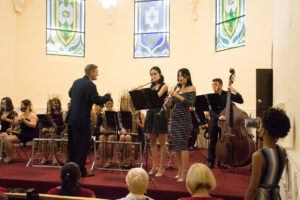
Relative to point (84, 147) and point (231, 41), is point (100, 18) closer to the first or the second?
point (231, 41)

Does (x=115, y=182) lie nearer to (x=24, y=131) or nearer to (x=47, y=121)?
(x=47, y=121)

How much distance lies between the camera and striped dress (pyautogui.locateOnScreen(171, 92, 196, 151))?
4.74 m

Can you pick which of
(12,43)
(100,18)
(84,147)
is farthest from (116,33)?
(84,147)

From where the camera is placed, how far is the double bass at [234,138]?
532 cm

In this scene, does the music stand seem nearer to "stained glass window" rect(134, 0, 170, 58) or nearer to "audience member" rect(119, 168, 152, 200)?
"audience member" rect(119, 168, 152, 200)

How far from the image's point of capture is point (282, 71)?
420 cm

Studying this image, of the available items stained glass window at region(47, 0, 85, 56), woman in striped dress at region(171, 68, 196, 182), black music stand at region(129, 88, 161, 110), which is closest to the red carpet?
woman in striped dress at region(171, 68, 196, 182)

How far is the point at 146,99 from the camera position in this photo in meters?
4.48

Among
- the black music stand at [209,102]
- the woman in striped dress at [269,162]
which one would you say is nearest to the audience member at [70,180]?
the woman in striped dress at [269,162]

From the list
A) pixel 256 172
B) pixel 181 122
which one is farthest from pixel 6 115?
pixel 256 172

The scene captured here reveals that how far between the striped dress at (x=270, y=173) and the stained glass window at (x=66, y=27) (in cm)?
860

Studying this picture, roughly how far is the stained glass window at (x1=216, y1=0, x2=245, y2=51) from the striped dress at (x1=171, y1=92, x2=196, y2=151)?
4.09 meters

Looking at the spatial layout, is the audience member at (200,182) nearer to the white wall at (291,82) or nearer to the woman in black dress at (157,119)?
the white wall at (291,82)

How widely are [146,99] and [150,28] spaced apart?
622 cm
